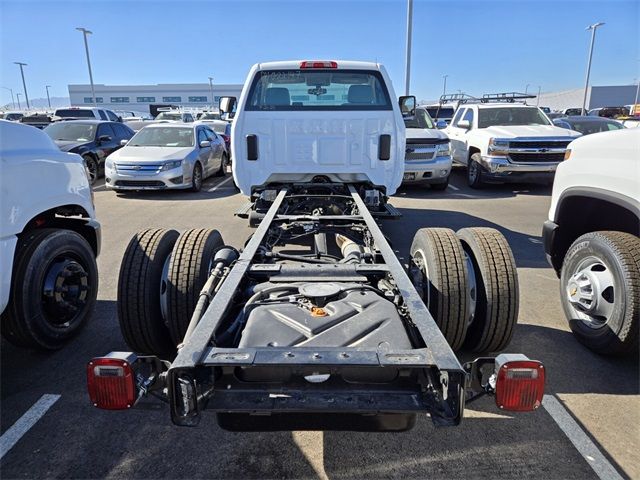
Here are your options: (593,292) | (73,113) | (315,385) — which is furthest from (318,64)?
(73,113)

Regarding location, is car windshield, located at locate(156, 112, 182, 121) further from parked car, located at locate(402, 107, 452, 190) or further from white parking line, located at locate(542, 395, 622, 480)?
white parking line, located at locate(542, 395, 622, 480)

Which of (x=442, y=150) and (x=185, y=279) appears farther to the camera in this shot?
(x=442, y=150)

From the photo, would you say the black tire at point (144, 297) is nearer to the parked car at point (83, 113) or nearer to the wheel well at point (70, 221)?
the wheel well at point (70, 221)

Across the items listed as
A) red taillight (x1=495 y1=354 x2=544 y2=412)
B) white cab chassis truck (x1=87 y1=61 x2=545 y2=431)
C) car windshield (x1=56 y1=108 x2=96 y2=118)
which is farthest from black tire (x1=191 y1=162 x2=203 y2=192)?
car windshield (x1=56 y1=108 x2=96 y2=118)

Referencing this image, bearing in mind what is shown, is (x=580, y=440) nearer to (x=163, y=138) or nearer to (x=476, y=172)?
(x=476, y=172)

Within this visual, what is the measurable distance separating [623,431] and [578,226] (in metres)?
2.04

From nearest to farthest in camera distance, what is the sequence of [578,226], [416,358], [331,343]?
[416,358] < [331,343] < [578,226]

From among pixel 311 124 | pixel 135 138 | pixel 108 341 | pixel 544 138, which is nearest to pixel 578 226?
pixel 311 124

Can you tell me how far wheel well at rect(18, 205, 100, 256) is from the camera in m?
3.48

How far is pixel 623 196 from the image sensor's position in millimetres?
3129

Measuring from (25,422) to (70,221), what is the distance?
1776mm

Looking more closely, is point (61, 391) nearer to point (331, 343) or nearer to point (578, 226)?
point (331, 343)

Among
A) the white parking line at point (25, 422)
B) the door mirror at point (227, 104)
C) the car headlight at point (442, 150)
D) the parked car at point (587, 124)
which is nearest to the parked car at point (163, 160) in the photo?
the door mirror at point (227, 104)

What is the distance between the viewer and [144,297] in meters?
2.94
